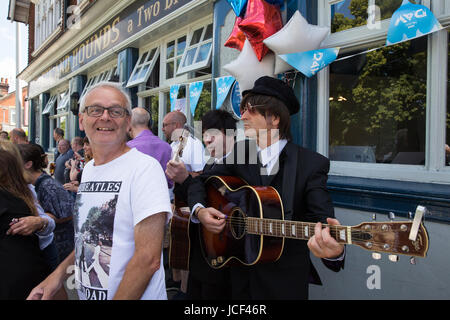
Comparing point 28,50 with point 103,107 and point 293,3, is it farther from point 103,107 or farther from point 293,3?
point 103,107

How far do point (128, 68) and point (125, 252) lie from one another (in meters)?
5.92

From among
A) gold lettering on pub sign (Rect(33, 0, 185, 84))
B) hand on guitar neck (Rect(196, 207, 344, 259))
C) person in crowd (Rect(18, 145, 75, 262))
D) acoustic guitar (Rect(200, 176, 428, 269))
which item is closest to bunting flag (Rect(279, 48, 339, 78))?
acoustic guitar (Rect(200, 176, 428, 269))

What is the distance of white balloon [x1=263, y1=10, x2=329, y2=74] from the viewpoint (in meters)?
2.67

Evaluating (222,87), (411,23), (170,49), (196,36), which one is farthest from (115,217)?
(170,49)

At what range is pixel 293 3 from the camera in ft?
9.98

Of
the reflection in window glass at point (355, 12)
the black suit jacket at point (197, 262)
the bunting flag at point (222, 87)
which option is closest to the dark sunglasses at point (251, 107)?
the black suit jacket at point (197, 262)

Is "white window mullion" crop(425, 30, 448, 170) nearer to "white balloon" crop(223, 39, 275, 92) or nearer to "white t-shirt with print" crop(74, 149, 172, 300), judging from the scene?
"white balloon" crop(223, 39, 275, 92)

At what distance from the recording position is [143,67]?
20.2 ft

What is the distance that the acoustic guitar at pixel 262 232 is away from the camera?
120 centimetres

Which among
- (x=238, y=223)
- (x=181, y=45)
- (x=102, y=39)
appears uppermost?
(x=102, y=39)

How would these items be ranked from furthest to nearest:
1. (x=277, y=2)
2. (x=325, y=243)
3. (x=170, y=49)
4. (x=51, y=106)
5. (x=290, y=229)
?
1. (x=51, y=106)
2. (x=170, y=49)
3. (x=277, y=2)
4. (x=290, y=229)
5. (x=325, y=243)

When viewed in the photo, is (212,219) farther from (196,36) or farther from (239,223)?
(196,36)

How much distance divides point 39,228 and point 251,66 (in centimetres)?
226

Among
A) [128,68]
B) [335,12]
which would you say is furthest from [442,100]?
[128,68]
